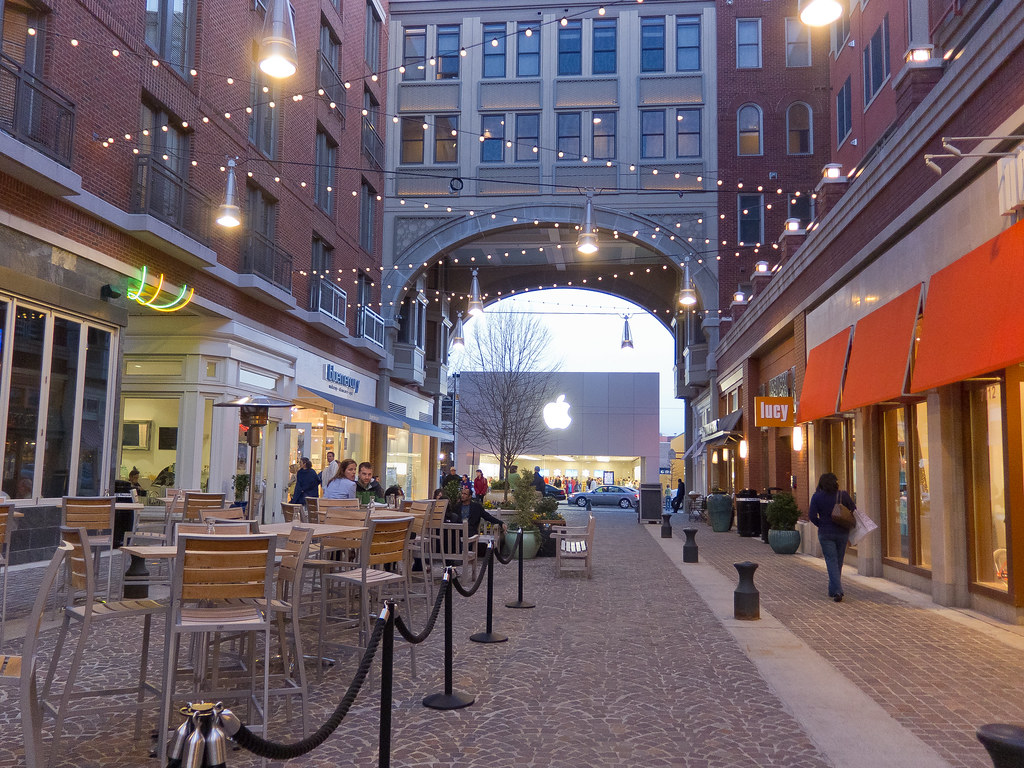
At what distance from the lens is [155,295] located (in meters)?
15.5

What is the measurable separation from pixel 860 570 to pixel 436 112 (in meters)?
23.6

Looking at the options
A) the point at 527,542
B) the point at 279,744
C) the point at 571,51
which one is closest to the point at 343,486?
the point at 527,542

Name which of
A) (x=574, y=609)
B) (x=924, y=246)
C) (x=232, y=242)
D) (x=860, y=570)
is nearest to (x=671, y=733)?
(x=574, y=609)

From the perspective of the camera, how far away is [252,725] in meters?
5.14

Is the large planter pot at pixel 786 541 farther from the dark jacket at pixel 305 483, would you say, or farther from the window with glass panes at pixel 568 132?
the window with glass panes at pixel 568 132

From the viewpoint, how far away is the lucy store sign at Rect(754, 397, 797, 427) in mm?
18031

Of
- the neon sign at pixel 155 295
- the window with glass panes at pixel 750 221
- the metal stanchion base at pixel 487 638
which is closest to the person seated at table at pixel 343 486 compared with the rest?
the metal stanchion base at pixel 487 638

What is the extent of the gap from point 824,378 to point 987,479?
4.91 metres

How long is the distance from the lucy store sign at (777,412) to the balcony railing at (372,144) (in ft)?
55.8

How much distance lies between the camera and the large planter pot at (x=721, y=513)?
79.6 feet

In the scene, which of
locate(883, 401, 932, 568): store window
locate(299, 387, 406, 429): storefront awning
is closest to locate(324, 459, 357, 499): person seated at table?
locate(883, 401, 932, 568): store window

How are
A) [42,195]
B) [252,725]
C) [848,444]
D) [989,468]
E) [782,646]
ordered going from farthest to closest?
[848,444] < [42,195] < [989,468] < [782,646] < [252,725]

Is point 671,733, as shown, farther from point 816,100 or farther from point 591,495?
point 591,495

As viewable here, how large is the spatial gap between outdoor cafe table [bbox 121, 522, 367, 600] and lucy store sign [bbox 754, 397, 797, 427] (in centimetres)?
1194
